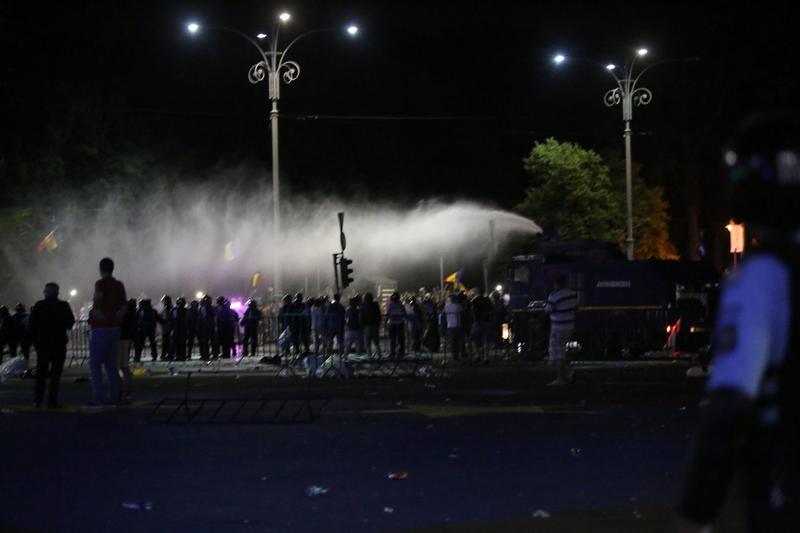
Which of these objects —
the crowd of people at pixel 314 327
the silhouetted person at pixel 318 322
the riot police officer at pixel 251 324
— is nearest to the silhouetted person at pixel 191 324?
the crowd of people at pixel 314 327

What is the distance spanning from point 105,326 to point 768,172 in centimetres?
1400

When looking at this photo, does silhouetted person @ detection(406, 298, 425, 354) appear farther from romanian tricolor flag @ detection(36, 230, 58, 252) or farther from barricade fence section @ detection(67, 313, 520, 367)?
romanian tricolor flag @ detection(36, 230, 58, 252)

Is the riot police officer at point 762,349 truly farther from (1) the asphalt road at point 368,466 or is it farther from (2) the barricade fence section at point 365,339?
(2) the barricade fence section at point 365,339

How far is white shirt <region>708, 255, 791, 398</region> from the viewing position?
3.95 meters

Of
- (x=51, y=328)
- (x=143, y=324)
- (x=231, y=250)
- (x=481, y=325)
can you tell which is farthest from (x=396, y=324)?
(x=231, y=250)

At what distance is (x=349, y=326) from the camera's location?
3347 cm

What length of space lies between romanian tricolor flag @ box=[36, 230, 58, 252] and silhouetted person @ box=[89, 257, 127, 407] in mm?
41973

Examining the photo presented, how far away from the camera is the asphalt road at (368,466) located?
9312 mm

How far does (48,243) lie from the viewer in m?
58.5

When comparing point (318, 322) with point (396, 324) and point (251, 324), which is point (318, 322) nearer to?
point (396, 324)

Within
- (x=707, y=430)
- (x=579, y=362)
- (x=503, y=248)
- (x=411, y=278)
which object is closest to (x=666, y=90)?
(x=503, y=248)

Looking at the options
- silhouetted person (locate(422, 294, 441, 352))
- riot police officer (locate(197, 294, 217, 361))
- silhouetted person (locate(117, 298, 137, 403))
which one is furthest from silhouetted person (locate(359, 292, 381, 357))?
silhouetted person (locate(117, 298, 137, 403))

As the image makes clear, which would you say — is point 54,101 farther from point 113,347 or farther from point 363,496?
point 363,496

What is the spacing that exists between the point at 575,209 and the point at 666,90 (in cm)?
1498
